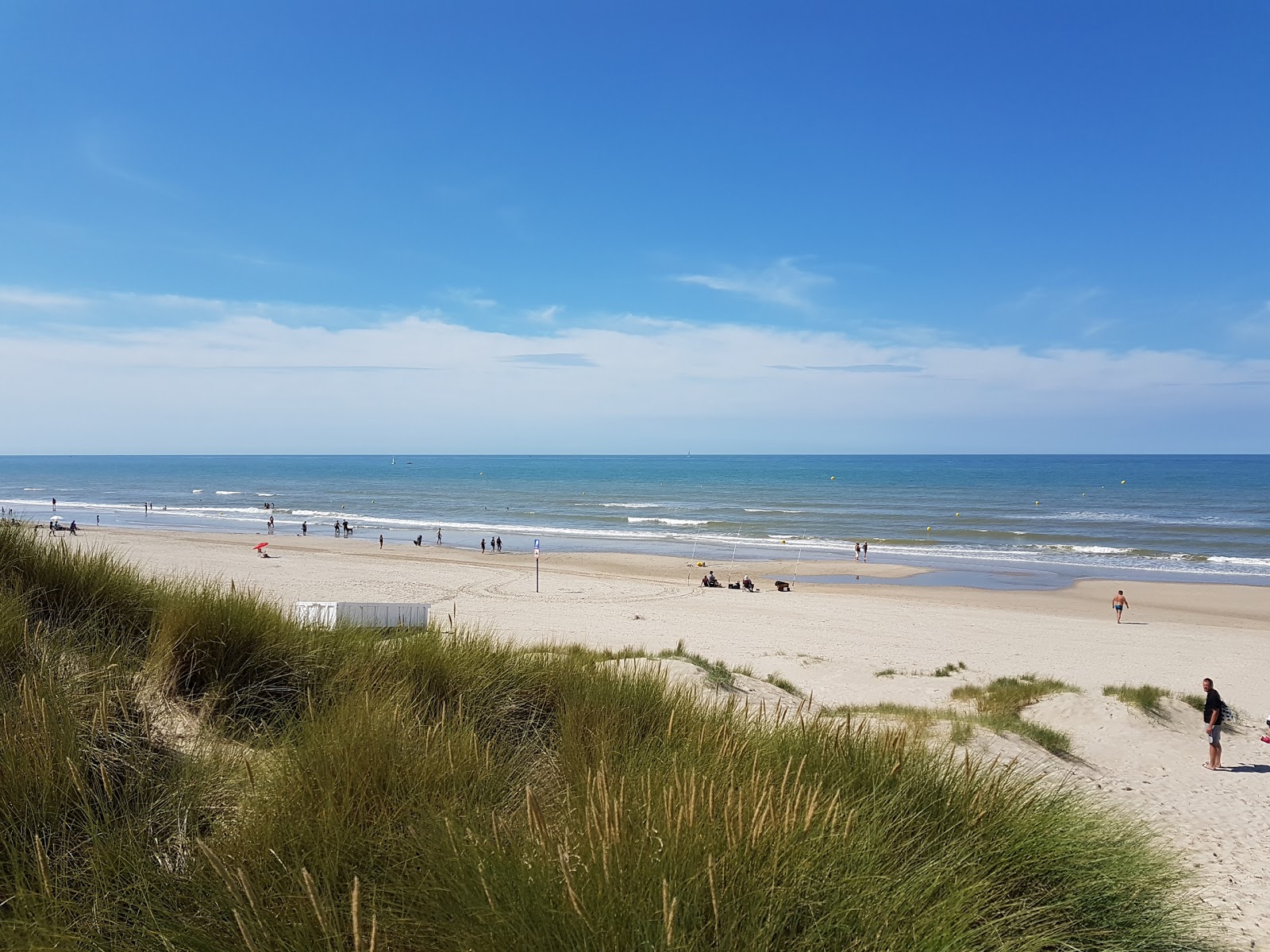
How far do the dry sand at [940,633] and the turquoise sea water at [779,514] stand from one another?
8.13 m

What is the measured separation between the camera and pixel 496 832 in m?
2.67

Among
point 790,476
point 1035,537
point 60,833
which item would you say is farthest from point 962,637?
point 790,476

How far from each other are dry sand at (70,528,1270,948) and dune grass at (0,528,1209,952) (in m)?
3.00

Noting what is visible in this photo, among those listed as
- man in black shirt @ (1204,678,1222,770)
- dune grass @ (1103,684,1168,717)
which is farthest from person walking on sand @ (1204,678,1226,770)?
dune grass @ (1103,684,1168,717)

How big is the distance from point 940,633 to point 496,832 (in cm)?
2498

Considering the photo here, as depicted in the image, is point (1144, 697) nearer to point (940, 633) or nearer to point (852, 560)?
point (940, 633)

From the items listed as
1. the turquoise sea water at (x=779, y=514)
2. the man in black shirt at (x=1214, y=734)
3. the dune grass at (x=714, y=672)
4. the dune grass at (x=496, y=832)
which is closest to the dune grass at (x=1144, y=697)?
the man in black shirt at (x=1214, y=734)

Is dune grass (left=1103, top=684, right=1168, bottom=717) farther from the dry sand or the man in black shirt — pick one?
the man in black shirt

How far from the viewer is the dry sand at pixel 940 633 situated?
10438 millimetres

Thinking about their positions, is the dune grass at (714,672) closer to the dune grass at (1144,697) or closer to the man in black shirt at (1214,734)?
the dune grass at (1144,697)

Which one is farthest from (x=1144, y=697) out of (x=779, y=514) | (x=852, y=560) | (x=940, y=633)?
(x=779, y=514)

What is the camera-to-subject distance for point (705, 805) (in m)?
2.82

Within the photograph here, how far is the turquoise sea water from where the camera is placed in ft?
159

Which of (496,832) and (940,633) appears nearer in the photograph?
(496,832)
